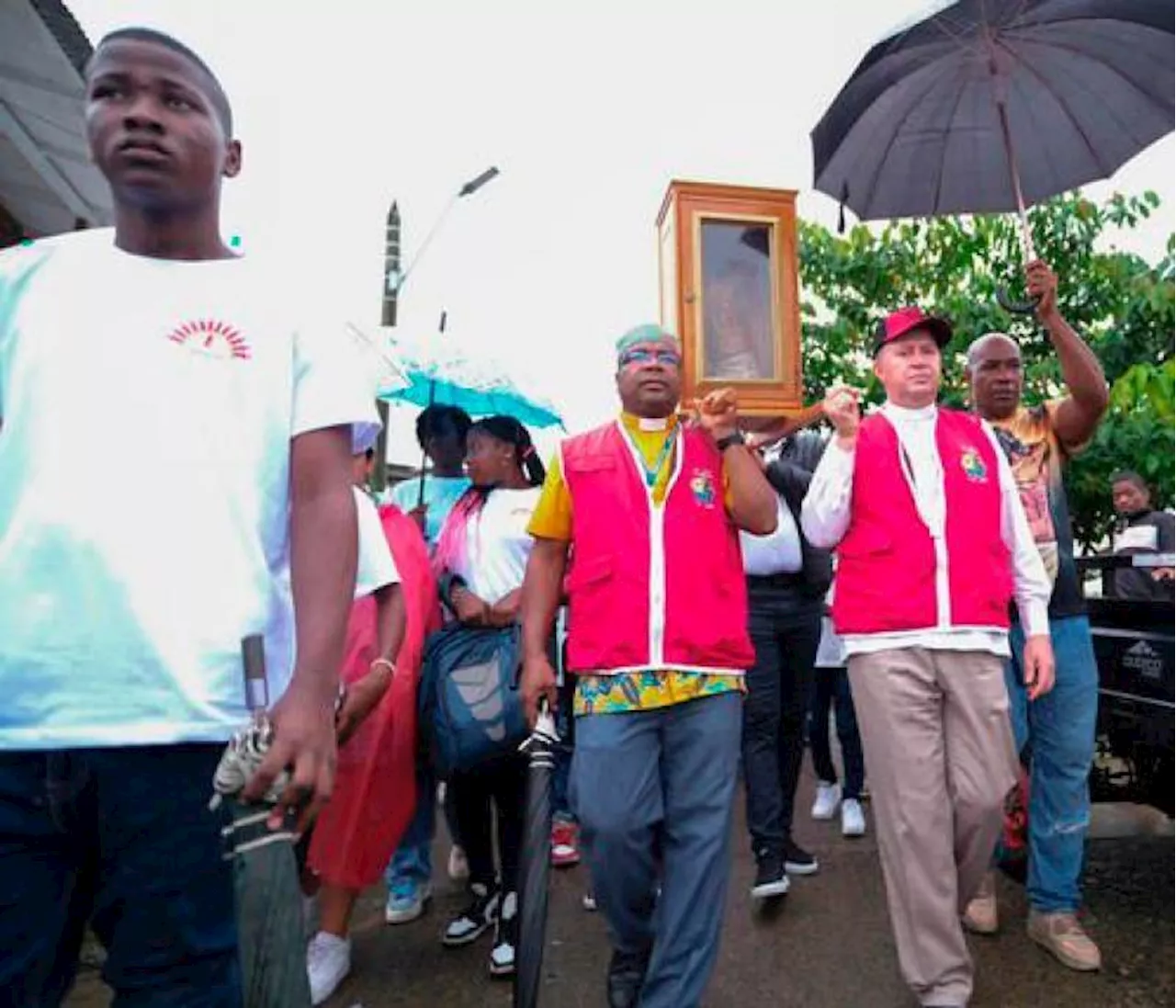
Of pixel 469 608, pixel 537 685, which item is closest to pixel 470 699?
pixel 469 608

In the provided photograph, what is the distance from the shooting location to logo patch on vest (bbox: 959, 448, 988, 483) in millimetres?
2943

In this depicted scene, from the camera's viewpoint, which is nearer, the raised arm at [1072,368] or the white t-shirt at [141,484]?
the white t-shirt at [141,484]

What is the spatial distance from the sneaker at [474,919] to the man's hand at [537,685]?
1054mm

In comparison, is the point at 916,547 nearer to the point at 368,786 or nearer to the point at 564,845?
the point at 368,786

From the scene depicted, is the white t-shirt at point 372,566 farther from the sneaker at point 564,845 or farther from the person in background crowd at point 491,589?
the sneaker at point 564,845

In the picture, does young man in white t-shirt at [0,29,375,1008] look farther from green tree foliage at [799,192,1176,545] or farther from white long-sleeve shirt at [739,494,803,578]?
green tree foliage at [799,192,1176,545]

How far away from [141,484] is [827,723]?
14.9ft

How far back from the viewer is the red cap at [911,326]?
3.02m

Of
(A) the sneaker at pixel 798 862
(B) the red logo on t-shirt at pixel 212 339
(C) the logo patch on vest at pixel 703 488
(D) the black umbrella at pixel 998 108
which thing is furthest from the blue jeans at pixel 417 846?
(D) the black umbrella at pixel 998 108

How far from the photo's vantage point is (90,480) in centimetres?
136

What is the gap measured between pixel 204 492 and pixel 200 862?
1.80 ft

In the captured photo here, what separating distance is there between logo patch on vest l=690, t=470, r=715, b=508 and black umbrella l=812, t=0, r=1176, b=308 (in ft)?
4.81

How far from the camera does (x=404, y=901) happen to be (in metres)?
3.71

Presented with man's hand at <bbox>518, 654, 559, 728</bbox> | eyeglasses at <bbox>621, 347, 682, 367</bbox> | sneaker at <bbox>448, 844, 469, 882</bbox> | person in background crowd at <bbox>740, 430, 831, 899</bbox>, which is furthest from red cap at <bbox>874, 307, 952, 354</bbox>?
sneaker at <bbox>448, 844, 469, 882</bbox>
